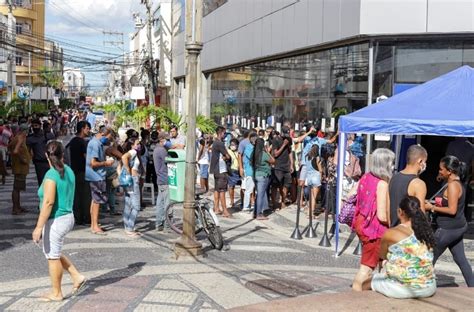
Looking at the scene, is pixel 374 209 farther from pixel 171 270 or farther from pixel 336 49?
pixel 336 49

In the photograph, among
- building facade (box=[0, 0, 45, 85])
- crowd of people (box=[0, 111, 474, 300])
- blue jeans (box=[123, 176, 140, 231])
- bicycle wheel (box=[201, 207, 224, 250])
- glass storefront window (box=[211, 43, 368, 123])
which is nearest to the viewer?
crowd of people (box=[0, 111, 474, 300])

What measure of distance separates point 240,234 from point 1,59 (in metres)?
57.9

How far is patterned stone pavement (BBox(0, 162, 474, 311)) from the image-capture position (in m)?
7.10

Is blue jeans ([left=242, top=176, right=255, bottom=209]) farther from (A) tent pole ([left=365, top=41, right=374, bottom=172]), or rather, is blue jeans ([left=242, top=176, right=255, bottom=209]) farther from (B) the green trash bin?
(B) the green trash bin

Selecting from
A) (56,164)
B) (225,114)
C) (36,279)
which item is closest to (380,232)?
(56,164)

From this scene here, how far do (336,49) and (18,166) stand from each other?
7.92 m

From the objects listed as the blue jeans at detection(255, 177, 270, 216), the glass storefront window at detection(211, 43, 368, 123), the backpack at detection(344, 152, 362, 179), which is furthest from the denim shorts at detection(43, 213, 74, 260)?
the glass storefront window at detection(211, 43, 368, 123)

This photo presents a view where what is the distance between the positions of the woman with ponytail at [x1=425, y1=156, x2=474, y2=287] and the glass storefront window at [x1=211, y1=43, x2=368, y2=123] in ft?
24.6

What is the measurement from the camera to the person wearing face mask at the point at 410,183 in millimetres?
6645

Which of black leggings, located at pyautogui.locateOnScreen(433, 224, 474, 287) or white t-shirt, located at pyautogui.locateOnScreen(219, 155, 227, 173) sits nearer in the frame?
black leggings, located at pyautogui.locateOnScreen(433, 224, 474, 287)

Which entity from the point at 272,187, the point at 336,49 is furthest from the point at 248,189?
the point at 336,49

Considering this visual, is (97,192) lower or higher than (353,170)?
lower

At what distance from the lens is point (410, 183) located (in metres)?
6.66

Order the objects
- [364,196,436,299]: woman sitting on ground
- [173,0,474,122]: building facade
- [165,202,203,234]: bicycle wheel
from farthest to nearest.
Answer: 1. [173,0,474,122]: building facade
2. [165,202,203,234]: bicycle wheel
3. [364,196,436,299]: woman sitting on ground
